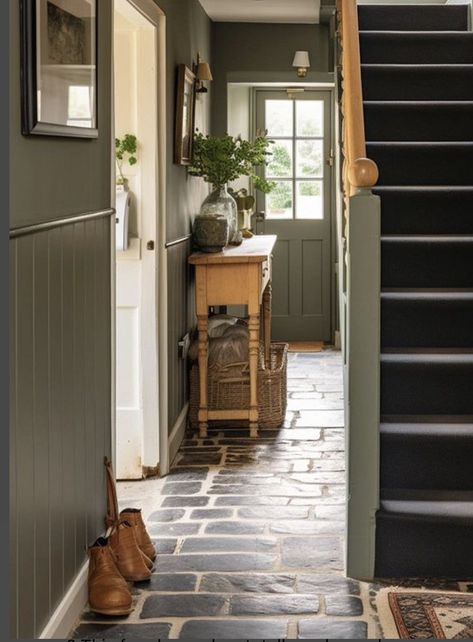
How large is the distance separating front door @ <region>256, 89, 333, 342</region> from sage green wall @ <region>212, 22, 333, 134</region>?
862mm

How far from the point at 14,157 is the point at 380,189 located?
8.15 feet

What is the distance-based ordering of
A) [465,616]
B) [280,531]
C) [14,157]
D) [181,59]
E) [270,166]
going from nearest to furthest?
[14,157], [465,616], [280,531], [181,59], [270,166]

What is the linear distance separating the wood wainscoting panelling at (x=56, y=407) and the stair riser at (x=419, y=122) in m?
2.03

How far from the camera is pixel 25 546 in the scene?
2.64 meters

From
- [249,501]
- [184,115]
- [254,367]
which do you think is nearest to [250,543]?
[249,501]

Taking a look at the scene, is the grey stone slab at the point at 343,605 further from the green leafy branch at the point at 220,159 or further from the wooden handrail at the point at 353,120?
the green leafy branch at the point at 220,159

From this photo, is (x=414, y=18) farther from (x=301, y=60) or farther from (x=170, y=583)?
(x=170, y=583)

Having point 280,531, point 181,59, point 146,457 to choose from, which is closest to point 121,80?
point 181,59

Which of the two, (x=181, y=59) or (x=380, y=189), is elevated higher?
(x=181, y=59)

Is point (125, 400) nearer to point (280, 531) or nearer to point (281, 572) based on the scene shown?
point (280, 531)

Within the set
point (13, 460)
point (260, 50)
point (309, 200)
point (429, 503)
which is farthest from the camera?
point (309, 200)

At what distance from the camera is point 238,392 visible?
5891 mm

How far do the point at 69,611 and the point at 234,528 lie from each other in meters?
1.12

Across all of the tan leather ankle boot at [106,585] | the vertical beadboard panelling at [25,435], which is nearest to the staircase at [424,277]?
the tan leather ankle boot at [106,585]
